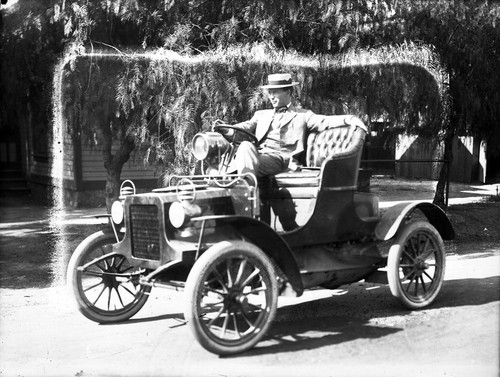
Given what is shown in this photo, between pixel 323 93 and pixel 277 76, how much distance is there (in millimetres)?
2660

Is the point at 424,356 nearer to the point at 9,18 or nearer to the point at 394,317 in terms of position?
the point at 394,317

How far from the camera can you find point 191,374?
429 cm

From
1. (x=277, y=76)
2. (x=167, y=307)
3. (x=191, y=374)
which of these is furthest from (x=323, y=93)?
(x=191, y=374)

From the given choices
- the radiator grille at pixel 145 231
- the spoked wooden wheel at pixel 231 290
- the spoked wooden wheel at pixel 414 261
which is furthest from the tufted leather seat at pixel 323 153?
the radiator grille at pixel 145 231

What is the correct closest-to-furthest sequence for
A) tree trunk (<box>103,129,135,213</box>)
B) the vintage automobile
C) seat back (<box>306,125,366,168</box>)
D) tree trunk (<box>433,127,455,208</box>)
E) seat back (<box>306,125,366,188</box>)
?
the vintage automobile, seat back (<box>306,125,366,188</box>), seat back (<box>306,125,366,168</box>), tree trunk (<box>103,129,135,213</box>), tree trunk (<box>433,127,455,208</box>)

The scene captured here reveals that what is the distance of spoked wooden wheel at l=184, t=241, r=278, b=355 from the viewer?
4.52 metres

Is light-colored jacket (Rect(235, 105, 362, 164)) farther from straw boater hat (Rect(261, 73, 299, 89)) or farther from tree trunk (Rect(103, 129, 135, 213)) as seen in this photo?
tree trunk (Rect(103, 129, 135, 213))

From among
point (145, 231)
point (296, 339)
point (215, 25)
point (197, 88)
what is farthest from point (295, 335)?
point (215, 25)

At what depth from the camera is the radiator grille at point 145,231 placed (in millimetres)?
5014

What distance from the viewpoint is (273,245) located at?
5105 millimetres

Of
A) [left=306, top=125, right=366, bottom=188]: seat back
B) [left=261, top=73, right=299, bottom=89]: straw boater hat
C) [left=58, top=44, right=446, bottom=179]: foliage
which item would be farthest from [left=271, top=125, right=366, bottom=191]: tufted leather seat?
[left=58, top=44, right=446, bottom=179]: foliage

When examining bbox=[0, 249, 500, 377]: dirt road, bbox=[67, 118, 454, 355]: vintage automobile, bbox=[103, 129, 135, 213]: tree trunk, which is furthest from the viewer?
bbox=[103, 129, 135, 213]: tree trunk

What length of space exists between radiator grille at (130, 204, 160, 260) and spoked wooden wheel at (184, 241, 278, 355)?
0.49m

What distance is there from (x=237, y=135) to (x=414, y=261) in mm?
1931
